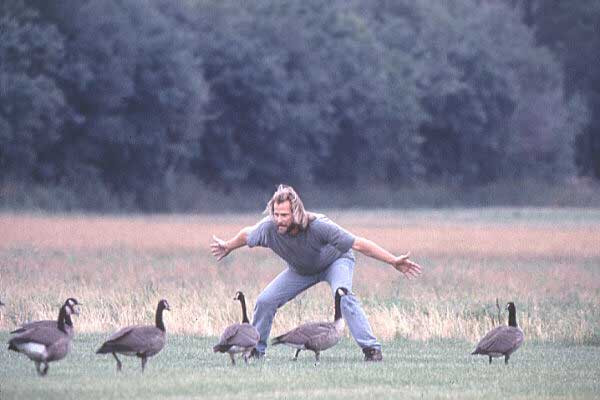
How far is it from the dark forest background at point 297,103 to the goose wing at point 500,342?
44.4 metres

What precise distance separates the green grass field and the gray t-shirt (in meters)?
1.19

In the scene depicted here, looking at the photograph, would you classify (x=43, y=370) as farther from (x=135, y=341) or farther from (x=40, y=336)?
(x=135, y=341)

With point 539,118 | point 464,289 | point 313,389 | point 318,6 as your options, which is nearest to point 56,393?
point 313,389

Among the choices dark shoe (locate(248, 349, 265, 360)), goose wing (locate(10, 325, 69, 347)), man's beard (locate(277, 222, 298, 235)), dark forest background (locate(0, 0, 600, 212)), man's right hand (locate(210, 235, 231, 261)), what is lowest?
goose wing (locate(10, 325, 69, 347))

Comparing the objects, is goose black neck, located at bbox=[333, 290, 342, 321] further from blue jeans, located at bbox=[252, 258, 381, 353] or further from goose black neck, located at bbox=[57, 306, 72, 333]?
goose black neck, located at bbox=[57, 306, 72, 333]

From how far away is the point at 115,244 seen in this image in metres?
40.8

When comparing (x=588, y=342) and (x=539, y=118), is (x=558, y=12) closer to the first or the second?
(x=539, y=118)

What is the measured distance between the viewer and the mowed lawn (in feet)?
52.4

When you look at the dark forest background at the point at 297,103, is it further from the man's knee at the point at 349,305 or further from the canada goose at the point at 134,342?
the canada goose at the point at 134,342

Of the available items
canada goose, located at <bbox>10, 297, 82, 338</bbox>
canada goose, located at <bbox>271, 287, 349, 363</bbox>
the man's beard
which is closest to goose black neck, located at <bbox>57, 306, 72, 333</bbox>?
canada goose, located at <bbox>10, 297, 82, 338</bbox>

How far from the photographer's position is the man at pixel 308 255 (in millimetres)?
18203

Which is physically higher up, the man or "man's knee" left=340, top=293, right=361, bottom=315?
the man

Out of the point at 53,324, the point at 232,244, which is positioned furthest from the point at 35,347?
the point at 232,244

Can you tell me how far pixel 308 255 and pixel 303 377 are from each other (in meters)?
2.40
